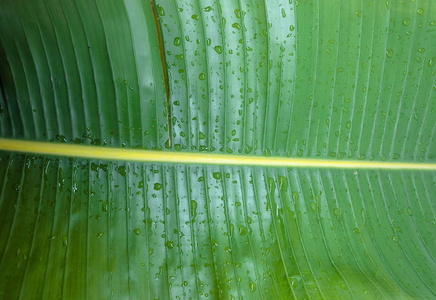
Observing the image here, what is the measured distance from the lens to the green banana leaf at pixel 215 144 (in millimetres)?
752

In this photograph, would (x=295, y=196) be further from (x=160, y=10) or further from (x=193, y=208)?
(x=160, y=10)

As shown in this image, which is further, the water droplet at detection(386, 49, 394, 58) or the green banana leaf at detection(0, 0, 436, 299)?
the water droplet at detection(386, 49, 394, 58)

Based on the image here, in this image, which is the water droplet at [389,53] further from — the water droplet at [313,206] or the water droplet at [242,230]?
the water droplet at [242,230]

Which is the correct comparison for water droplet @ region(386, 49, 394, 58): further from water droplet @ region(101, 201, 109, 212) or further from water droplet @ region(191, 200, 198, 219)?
water droplet @ region(101, 201, 109, 212)

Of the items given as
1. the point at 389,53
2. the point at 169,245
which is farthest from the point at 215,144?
the point at 389,53

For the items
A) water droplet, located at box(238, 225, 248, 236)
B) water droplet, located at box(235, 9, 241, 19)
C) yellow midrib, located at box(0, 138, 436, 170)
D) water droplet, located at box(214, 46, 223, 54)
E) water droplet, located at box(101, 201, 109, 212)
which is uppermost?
water droplet, located at box(235, 9, 241, 19)

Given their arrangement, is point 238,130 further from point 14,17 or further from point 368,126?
point 14,17

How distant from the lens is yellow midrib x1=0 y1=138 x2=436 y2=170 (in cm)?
80

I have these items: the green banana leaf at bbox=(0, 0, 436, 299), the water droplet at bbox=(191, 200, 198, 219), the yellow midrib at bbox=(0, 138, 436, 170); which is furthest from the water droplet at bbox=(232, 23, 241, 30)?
the water droplet at bbox=(191, 200, 198, 219)

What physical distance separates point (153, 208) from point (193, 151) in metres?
0.15

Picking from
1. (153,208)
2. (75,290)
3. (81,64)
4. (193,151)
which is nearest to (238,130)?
(193,151)

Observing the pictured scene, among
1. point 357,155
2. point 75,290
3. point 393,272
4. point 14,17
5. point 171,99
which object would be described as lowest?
point 393,272

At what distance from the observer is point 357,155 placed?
958mm

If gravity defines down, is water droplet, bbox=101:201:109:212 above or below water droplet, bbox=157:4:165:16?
below
